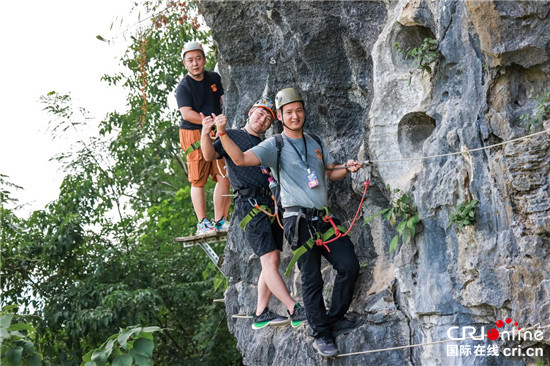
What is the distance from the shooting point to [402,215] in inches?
241

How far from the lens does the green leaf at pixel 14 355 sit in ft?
14.3

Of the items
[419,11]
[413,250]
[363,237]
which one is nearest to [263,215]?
[363,237]

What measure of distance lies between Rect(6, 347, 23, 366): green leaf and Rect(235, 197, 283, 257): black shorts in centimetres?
264

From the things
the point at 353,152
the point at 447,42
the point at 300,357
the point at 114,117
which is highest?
the point at 114,117

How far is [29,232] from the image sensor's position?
40.9 ft

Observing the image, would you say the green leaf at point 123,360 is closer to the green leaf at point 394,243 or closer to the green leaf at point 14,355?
the green leaf at point 14,355

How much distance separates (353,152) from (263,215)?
2.92ft

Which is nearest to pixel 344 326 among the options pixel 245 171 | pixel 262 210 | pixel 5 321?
pixel 262 210

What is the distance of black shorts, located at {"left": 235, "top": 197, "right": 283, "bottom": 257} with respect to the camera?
265 inches

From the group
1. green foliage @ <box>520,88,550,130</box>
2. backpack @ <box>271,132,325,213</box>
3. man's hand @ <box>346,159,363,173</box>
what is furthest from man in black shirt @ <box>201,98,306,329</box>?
green foliage @ <box>520,88,550,130</box>

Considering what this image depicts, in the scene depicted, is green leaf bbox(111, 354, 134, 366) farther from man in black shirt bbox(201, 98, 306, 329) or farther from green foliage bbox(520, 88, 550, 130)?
green foliage bbox(520, 88, 550, 130)

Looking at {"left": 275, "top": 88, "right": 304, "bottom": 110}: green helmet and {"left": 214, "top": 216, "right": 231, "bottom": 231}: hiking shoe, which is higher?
{"left": 275, "top": 88, "right": 304, "bottom": 110}: green helmet

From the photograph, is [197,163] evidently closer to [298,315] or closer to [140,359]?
[298,315]

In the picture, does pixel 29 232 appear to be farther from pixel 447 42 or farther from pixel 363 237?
pixel 447 42
